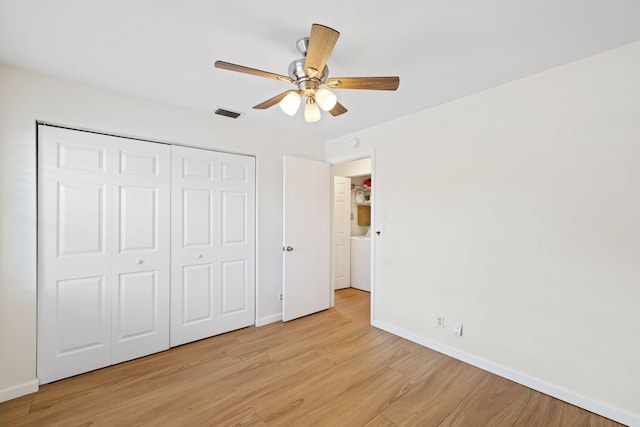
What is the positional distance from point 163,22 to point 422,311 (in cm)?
315

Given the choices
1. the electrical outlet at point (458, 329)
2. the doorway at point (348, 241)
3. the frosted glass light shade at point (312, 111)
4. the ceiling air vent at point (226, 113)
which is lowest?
the electrical outlet at point (458, 329)

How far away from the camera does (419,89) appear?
2.37 meters

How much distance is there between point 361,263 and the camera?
16.3 feet

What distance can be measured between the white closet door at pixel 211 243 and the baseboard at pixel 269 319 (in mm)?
85

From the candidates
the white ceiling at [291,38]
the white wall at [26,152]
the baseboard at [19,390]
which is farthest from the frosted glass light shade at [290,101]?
the baseboard at [19,390]

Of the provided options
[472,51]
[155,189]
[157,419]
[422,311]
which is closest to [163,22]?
[155,189]

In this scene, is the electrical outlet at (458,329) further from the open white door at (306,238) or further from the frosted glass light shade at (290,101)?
the frosted glass light shade at (290,101)

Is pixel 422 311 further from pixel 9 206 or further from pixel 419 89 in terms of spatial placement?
pixel 9 206

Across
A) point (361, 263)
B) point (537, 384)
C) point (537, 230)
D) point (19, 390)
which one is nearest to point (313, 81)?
point (537, 230)

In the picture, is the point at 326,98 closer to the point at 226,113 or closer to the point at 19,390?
the point at 226,113

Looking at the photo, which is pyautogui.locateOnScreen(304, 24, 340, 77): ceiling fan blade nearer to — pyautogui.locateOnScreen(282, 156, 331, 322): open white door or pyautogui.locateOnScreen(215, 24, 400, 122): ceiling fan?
pyautogui.locateOnScreen(215, 24, 400, 122): ceiling fan

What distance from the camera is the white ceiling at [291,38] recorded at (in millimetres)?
1451

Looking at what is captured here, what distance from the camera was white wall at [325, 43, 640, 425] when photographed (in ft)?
5.84

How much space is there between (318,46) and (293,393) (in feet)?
7.58
